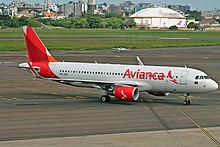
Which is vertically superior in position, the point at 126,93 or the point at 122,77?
the point at 122,77

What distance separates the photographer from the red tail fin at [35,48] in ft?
182

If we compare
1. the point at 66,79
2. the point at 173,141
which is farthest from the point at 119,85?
the point at 173,141

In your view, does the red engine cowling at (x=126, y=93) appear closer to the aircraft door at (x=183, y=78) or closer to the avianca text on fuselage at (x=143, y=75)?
the avianca text on fuselage at (x=143, y=75)

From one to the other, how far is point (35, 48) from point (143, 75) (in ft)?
40.5

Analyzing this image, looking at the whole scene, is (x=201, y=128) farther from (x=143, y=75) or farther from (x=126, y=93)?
(x=143, y=75)

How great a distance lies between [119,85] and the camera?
166 ft

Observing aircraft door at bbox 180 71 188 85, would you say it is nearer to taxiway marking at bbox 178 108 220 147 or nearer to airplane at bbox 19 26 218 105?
airplane at bbox 19 26 218 105

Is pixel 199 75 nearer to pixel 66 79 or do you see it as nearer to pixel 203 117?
pixel 203 117

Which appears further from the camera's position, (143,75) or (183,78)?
(143,75)

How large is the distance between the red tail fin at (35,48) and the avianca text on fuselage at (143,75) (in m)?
8.99

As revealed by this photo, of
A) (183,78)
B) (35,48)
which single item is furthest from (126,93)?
(35,48)

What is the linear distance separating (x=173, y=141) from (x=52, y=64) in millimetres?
23896

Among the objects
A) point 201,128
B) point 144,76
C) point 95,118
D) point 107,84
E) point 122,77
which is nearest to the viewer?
point 201,128

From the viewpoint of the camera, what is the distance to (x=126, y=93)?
48.8 m
